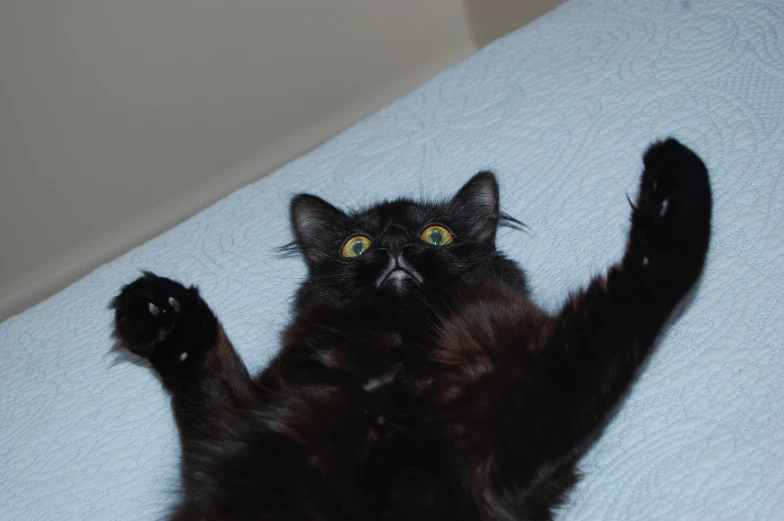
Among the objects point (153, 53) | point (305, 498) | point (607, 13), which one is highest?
point (153, 53)

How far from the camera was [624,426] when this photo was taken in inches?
57.8

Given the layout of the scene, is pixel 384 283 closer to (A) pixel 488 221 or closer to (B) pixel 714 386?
(A) pixel 488 221

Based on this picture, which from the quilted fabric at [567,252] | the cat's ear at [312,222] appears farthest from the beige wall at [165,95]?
the cat's ear at [312,222]

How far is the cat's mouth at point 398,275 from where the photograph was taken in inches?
54.7

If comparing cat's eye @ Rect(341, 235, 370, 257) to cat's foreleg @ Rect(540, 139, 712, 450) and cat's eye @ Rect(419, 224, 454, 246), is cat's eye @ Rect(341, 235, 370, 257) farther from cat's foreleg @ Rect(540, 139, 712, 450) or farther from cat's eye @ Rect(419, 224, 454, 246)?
cat's foreleg @ Rect(540, 139, 712, 450)

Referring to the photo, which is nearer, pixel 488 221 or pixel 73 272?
pixel 488 221

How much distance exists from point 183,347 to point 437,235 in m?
0.60

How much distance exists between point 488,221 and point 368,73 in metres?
1.50

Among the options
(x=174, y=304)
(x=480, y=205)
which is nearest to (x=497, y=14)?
(x=480, y=205)

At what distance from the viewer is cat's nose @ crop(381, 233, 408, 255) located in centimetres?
143

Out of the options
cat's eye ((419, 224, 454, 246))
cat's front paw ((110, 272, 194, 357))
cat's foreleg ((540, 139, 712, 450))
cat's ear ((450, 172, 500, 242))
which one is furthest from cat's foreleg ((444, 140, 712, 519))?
cat's front paw ((110, 272, 194, 357))

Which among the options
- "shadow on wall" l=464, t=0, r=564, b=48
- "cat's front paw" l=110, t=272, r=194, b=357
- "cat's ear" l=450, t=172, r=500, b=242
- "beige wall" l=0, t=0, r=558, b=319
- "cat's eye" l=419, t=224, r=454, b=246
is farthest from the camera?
"shadow on wall" l=464, t=0, r=564, b=48

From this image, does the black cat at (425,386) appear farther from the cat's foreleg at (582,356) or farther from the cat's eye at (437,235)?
the cat's eye at (437,235)

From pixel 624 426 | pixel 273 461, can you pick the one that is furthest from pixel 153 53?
pixel 624 426
